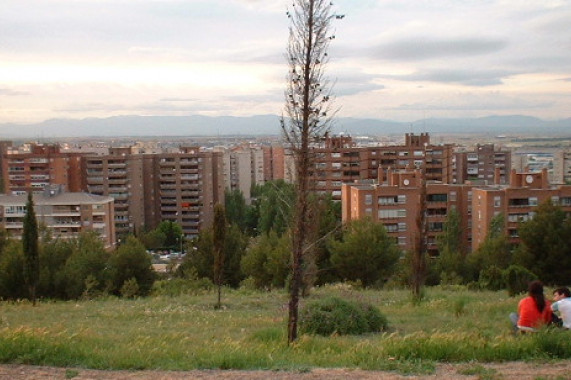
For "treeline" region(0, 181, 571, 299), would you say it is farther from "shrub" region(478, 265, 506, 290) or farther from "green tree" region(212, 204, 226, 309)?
"green tree" region(212, 204, 226, 309)

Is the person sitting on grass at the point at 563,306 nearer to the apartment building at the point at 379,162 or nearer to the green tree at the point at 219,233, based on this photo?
the green tree at the point at 219,233

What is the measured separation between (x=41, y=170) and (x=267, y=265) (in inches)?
1895

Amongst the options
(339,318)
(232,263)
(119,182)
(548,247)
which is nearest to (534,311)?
(339,318)

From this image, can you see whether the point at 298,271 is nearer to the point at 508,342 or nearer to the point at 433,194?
the point at 508,342

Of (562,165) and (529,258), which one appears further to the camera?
(562,165)

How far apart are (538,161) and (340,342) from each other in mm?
118155

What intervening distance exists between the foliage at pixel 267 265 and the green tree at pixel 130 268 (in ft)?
14.8

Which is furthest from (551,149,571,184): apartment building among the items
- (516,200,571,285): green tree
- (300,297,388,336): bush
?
(300,297,388,336): bush

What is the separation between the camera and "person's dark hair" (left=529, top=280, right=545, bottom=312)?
862 cm

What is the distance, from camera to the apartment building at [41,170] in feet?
223

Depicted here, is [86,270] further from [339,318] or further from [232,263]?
[339,318]

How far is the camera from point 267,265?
90.6 feet

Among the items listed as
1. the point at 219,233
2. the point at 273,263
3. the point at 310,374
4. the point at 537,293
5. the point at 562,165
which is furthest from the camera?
the point at 562,165

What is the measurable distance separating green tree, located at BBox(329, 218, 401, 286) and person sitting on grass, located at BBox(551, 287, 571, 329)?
17.7m
